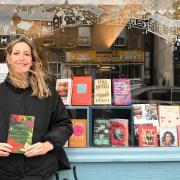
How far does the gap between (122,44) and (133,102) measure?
23.9 inches

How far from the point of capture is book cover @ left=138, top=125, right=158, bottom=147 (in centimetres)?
424

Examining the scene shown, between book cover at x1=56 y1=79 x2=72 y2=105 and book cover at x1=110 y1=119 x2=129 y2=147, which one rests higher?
book cover at x1=56 y1=79 x2=72 y2=105

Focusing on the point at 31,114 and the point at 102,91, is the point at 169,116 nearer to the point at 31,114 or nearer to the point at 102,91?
the point at 102,91

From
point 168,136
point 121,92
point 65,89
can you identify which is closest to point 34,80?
point 65,89

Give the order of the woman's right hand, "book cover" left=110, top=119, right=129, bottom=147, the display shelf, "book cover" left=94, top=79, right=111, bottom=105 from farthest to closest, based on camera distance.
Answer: "book cover" left=94, top=79, right=111, bottom=105, "book cover" left=110, top=119, right=129, bottom=147, the display shelf, the woman's right hand

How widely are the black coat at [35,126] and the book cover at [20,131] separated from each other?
0.03 meters

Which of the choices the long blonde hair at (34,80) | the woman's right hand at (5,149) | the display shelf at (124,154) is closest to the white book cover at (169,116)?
the display shelf at (124,154)

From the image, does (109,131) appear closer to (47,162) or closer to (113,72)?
(113,72)

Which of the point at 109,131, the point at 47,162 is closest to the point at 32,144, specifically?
the point at 47,162

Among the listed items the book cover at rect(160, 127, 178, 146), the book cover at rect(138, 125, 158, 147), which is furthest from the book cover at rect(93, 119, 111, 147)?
the book cover at rect(160, 127, 178, 146)

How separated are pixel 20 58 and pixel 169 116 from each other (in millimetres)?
1851

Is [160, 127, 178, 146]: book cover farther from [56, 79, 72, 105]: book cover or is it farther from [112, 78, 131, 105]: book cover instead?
[56, 79, 72, 105]: book cover

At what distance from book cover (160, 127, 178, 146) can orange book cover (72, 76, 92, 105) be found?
77cm

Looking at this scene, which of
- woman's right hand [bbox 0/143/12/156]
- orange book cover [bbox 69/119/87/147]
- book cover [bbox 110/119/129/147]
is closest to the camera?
woman's right hand [bbox 0/143/12/156]
